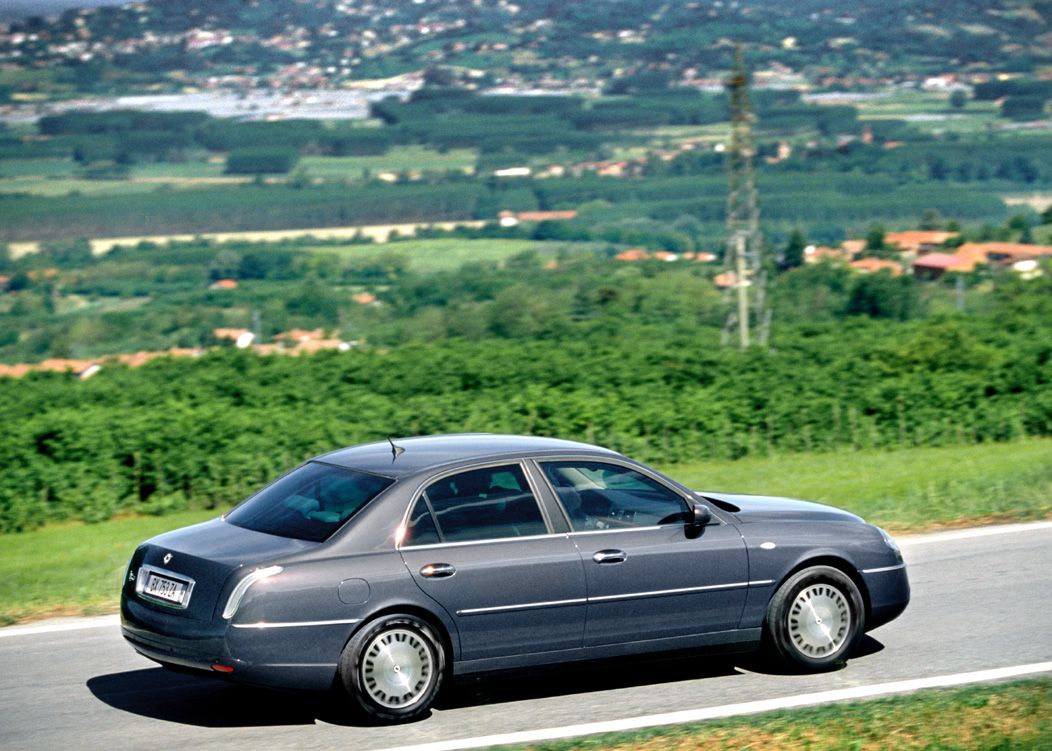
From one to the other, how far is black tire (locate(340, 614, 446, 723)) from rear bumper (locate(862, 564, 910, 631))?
2.72 metres

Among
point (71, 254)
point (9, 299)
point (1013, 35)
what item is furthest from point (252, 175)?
point (1013, 35)

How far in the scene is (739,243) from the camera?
38.8 meters

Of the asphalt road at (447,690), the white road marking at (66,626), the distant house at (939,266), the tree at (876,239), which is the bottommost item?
the tree at (876,239)

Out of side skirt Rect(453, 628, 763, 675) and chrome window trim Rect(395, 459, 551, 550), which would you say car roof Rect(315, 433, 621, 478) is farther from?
side skirt Rect(453, 628, 763, 675)

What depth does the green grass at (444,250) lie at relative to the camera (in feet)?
407

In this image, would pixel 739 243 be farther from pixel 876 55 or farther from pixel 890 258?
pixel 876 55

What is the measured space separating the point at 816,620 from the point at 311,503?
10.0 ft

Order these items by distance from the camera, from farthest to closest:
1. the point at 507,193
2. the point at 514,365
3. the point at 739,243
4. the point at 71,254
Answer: the point at 507,193 → the point at 71,254 → the point at 739,243 → the point at 514,365

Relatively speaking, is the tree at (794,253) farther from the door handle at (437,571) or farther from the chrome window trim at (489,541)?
the door handle at (437,571)

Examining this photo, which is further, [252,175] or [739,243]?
[252,175]

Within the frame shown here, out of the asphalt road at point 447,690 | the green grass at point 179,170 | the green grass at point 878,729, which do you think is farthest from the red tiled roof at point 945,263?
the green grass at point 179,170

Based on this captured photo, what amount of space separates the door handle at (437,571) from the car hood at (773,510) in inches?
72.6

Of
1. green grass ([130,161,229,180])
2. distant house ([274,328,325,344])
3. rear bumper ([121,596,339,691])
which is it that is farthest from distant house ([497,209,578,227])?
rear bumper ([121,596,339,691])

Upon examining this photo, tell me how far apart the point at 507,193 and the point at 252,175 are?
3355cm
